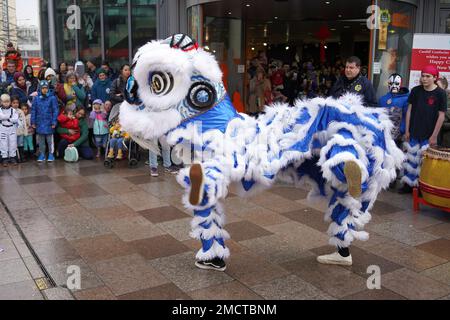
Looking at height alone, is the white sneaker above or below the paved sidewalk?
above

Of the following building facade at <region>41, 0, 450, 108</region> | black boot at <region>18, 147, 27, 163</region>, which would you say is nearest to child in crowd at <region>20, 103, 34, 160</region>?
black boot at <region>18, 147, 27, 163</region>

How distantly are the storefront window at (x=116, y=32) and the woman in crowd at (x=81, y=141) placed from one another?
4.75 meters

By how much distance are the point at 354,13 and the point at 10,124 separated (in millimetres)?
9584

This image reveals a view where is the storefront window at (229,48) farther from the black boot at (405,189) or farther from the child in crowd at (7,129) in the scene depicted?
the black boot at (405,189)

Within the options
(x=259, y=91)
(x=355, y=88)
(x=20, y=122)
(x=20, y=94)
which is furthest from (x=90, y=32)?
(x=355, y=88)

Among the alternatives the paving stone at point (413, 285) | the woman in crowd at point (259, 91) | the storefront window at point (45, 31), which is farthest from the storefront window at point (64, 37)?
the paving stone at point (413, 285)

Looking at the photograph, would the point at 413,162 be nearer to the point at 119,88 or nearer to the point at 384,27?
the point at 384,27

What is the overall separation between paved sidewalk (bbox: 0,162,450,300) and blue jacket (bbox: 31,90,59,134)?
6.27 feet

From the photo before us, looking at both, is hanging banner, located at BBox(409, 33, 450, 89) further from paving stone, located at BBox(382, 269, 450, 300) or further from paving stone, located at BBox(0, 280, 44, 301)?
paving stone, located at BBox(0, 280, 44, 301)

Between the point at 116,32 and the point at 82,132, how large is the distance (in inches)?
214

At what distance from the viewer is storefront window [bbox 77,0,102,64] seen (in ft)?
47.1

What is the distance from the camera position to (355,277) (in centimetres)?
414
